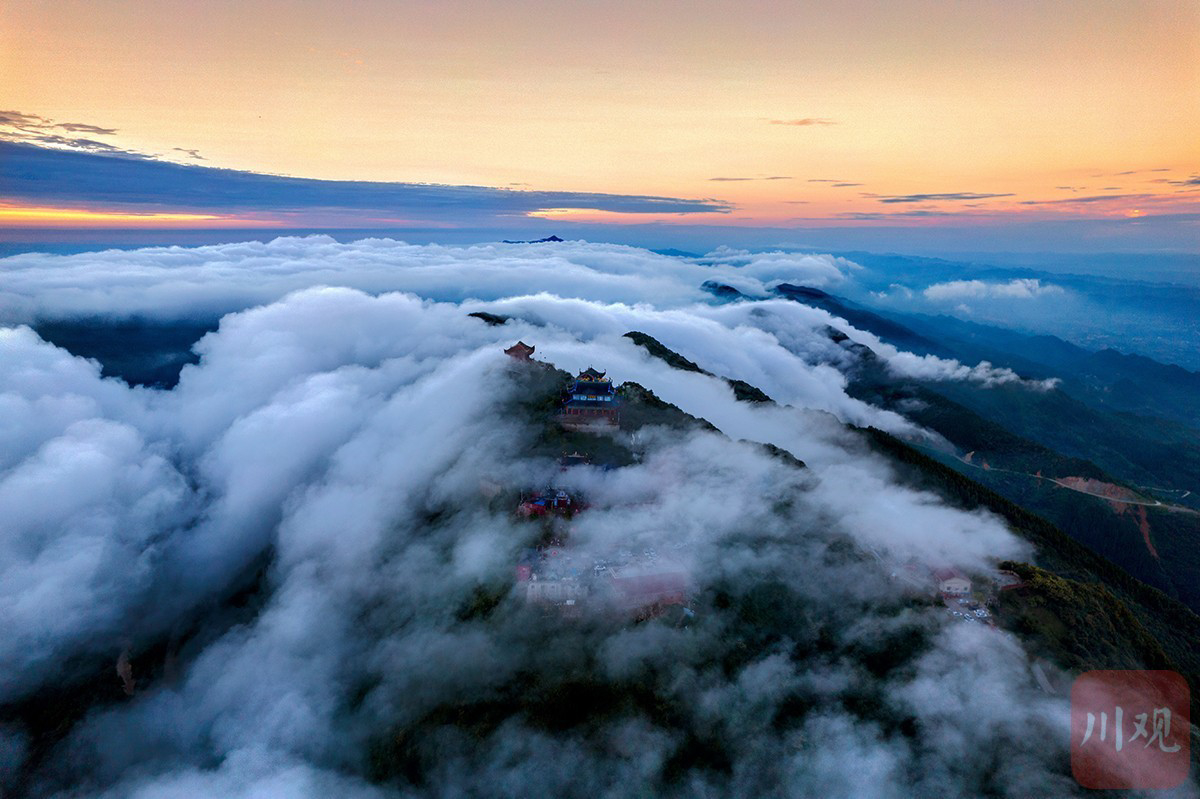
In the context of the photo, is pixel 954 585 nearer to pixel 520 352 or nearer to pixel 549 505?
pixel 549 505

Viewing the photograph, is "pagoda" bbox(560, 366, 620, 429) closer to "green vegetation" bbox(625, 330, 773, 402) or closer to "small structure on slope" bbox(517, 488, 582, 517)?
"small structure on slope" bbox(517, 488, 582, 517)

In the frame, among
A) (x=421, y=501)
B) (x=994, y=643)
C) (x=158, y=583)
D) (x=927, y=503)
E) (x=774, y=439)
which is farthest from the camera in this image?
(x=774, y=439)

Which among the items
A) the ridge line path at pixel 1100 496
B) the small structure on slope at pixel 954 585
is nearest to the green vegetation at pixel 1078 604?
the small structure on slope at pixel 954 585

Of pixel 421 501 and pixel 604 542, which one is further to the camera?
pixel 421 501

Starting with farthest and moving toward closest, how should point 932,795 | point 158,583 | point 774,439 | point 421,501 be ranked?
point 774,439
point 158,583
point 421,501
point 932,795

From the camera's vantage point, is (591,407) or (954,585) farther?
(591,407)

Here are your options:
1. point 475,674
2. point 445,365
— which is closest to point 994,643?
point 475,674

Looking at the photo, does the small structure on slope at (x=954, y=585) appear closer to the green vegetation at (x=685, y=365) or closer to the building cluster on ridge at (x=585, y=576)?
the building cluster on ridge at (x=585, y=576)

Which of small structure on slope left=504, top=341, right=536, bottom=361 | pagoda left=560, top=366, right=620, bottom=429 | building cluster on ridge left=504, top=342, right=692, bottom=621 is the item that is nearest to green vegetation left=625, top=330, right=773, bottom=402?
small structure on slope left=504, top=341, right=536, bottom=361

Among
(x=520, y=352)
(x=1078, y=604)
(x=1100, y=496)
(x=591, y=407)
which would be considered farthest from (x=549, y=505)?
(x=1100, y=496)

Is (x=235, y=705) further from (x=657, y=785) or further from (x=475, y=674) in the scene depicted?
(x=657, y=785)
